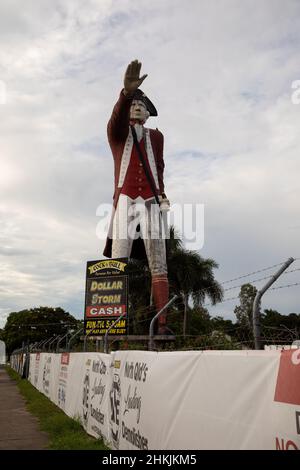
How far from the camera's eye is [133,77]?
A: 11391 mm

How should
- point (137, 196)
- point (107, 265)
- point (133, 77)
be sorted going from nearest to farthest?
point (133, 77), point (107, 265), point (137, 196)

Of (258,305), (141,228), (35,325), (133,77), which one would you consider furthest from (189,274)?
(35,325)

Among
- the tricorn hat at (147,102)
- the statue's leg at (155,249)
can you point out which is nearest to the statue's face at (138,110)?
the tricorn hat at (147,102)

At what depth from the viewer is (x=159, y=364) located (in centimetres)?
557

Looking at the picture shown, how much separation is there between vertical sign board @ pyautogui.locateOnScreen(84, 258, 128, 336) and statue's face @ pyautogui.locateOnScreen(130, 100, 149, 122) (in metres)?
4.80

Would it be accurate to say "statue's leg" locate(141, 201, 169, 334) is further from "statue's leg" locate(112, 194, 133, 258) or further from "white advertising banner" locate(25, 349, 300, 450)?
"white advertising banner" locate(25, 349, 300, 450)

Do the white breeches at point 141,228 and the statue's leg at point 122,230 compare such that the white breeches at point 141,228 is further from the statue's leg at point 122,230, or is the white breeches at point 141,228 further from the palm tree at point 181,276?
the palm tree at point 181,276

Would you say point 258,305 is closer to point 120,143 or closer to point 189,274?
A: point 120,143

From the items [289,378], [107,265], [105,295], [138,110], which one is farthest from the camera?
[138,110]

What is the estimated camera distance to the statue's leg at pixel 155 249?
14312 millimetres

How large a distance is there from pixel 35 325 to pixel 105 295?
7429 centimetres

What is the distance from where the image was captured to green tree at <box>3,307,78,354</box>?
8444 centimetres
